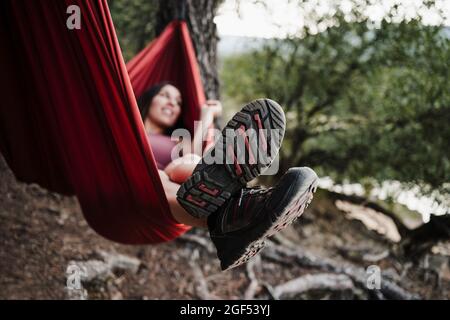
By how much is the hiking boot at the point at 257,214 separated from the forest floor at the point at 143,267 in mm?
893

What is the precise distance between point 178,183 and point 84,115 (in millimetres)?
340

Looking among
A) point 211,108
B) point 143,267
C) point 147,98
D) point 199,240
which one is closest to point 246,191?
point 211,108

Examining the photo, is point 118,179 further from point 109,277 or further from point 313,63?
point 313,63

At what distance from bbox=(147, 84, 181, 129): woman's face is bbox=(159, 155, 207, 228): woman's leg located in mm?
500

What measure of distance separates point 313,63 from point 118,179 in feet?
6.61

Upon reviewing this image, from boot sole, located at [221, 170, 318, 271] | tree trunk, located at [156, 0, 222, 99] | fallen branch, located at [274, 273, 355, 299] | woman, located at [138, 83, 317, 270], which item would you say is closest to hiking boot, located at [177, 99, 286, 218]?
woman, located at [138, 83, 317, 270]

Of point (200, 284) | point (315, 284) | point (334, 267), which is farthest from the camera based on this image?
point (334, 267)

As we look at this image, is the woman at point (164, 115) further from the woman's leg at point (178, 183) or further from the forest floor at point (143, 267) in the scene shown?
the forest floor at point (143, 267)

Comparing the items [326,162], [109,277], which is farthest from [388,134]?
[109,277]

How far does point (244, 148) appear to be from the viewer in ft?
3.14

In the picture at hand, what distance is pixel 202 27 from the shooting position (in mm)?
2193

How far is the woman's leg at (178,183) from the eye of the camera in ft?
3.71

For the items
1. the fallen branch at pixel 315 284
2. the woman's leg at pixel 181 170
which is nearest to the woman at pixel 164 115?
the woman's leg at pixel 181 170

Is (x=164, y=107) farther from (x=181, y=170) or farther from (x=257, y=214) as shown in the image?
(x=257, y=214)
